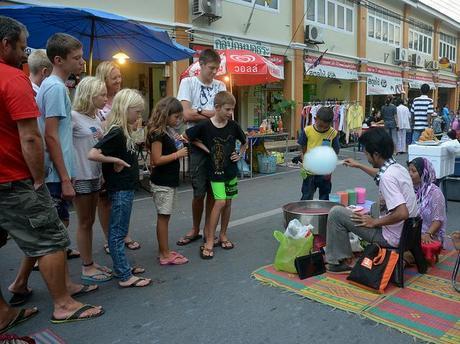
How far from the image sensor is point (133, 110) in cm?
356

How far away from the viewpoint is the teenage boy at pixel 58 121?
3.15 m

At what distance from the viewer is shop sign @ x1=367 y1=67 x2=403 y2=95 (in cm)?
2097

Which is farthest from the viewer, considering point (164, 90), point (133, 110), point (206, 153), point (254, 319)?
point (164, 90)

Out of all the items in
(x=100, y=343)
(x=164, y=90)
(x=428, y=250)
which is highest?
(x=164, y=90)

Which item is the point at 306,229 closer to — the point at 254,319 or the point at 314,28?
the point at 254,319

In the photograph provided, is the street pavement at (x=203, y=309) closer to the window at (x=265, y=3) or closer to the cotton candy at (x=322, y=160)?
the cotton candy at (x=322, y=160)

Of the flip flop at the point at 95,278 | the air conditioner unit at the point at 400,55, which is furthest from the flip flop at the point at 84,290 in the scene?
the air conditioner unit at the point at 400,55

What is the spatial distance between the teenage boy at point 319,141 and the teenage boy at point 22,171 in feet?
10.7

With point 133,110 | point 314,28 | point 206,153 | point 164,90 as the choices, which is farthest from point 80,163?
point 314,28

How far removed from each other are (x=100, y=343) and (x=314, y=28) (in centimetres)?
1534

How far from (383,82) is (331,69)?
562 centimetres

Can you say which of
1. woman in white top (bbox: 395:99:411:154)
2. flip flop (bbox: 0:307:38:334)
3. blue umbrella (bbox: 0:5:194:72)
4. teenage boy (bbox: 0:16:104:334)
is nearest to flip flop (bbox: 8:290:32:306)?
flip flop (bbox: 0:307:38:334)

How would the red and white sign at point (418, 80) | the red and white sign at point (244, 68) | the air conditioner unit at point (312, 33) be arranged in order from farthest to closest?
1. the red and white sign at point (418, 80)
2. the air conditioner unit at point (312, 33)
3. the red and white sign at point (244, 68)

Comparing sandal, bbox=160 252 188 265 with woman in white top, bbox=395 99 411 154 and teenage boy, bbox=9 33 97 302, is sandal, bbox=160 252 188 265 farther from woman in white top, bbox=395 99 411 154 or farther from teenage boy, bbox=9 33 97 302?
woman in white top, bbox=395 99 411 154
